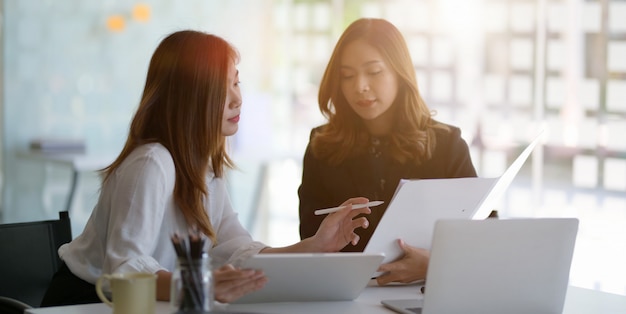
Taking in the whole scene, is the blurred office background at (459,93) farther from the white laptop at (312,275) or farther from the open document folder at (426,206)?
the white laptop at (312,275)

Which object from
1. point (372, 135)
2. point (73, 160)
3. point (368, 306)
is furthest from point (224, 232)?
point (73, 160)

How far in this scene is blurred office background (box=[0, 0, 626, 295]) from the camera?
492 centimetres

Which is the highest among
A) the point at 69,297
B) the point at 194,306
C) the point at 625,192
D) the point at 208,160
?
the point at 208,160

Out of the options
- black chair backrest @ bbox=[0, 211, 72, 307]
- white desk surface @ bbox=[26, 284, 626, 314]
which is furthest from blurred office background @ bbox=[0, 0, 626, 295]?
white desk surface @ bbox=[26, 284, 626, 314]

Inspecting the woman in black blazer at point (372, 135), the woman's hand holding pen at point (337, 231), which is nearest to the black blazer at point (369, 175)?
the woman in black blazer at point (372, 135)

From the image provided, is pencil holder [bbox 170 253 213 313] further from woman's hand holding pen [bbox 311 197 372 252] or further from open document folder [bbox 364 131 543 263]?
woman's hand holding pen [bbox 311 197 372 252]

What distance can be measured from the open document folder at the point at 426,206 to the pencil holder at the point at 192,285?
1.74ft

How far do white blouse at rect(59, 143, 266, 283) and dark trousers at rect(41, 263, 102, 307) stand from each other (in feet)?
0.07

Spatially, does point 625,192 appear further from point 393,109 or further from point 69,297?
point 69,297

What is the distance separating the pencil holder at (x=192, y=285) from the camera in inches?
57.2

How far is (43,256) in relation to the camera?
2264 mm

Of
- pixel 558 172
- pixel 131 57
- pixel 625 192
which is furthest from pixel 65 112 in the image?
pixel 625 192

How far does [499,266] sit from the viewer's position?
65.5 inches

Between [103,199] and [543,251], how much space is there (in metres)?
0.96
